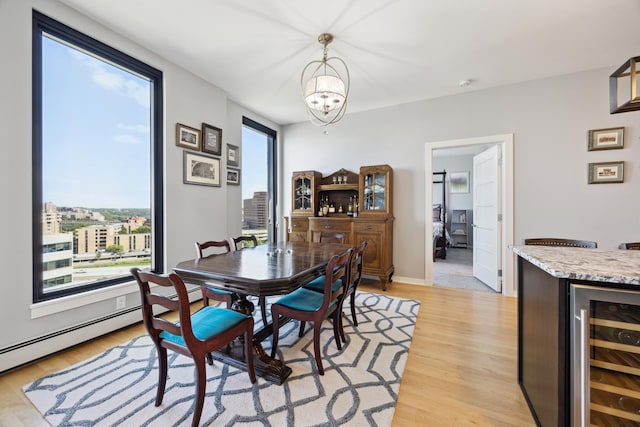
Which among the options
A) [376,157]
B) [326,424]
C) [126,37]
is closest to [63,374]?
[326,424]

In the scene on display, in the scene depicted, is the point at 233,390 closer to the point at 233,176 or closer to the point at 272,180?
the point at 233,176

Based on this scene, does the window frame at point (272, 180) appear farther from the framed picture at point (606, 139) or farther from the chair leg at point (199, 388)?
the framed picture at point (606, 139)

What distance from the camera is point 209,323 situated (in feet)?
5.15

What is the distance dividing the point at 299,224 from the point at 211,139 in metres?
1.93

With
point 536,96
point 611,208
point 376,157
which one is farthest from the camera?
point 376,157

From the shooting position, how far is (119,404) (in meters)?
1.54

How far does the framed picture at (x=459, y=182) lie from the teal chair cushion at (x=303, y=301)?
6735 mm

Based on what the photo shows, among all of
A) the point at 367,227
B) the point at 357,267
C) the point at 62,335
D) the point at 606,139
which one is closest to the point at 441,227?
the point at 367,227

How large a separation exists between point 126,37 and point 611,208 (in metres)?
5.62

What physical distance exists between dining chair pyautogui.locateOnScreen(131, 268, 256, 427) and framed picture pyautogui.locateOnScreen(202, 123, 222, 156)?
2.30 m

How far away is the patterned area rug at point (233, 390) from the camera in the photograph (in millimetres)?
1438

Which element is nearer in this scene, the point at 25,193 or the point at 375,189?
the point at 25,193

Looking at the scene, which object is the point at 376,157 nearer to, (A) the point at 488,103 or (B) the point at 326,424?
(A) the point at 488,103

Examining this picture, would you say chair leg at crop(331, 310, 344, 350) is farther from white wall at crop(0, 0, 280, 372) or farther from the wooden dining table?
white wall at crop(0, 0, 280, 372)
